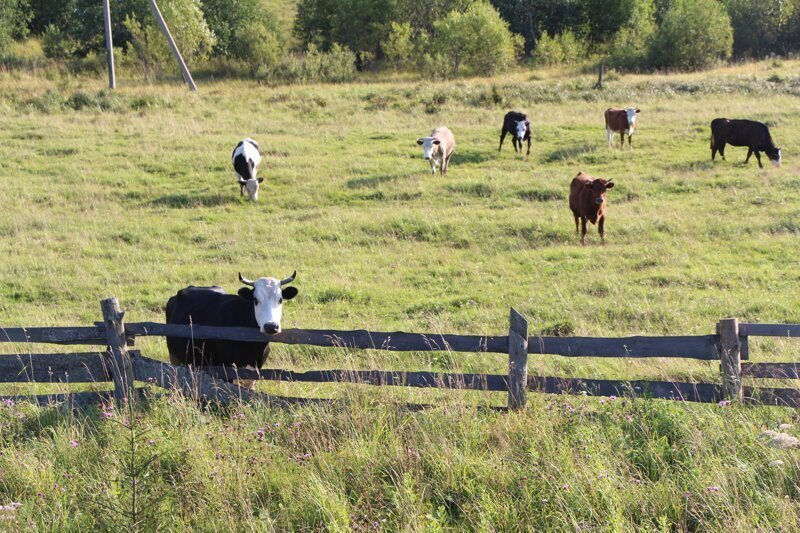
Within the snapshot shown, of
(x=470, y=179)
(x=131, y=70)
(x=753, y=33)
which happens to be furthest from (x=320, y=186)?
(x=753, y=33)

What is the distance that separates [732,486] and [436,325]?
235 inches

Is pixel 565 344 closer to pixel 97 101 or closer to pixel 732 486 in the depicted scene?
pixel 732 486

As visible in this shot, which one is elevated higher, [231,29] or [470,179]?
[231,29]

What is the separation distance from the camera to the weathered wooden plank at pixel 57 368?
6.86 m

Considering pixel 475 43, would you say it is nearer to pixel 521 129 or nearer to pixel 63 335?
pixel 521 129

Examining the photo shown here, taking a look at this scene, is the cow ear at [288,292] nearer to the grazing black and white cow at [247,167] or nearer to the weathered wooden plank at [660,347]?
the weathered wooden plank at [660,347]

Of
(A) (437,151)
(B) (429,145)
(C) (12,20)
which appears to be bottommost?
(A) (437,151)

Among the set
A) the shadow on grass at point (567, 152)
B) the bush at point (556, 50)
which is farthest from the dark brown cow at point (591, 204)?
the bush at point (556, 50)

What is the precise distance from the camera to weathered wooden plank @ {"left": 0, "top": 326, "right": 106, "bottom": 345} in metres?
6.77

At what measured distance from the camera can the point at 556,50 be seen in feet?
180

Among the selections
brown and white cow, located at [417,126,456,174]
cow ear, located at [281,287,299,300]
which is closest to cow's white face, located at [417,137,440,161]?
brown and white cow, located at [417,126,456,174]

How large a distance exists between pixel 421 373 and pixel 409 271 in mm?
7483

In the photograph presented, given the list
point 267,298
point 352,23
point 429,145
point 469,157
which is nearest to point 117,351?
point 267,298

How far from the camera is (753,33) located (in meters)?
59.5
